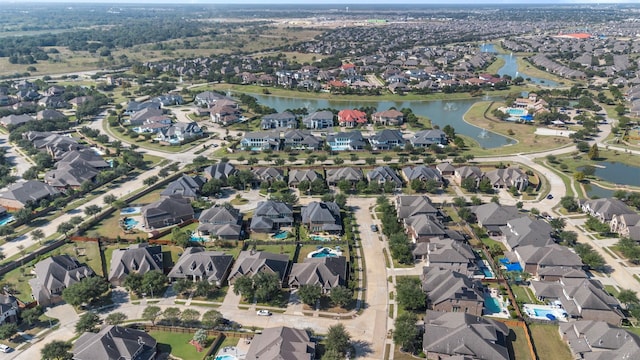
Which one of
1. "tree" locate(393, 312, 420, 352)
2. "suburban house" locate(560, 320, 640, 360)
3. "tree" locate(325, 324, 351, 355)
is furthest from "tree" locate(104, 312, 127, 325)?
"suburban house" locate(560, 320, 640, 360)

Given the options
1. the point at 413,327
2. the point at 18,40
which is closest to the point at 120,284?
the point at 413,327

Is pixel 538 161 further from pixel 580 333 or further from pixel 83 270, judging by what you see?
pixel 83 270

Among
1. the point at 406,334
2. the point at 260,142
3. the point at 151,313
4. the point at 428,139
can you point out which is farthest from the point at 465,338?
the point at 260,142

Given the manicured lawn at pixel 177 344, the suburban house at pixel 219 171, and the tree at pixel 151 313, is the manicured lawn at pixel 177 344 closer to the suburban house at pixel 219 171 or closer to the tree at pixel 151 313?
the tree at pixel 151 313

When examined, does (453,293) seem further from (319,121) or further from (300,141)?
(319,121)

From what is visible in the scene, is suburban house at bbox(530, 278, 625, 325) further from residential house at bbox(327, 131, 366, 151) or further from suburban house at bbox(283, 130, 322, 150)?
suburban house at bbox(283, 130, 322, 150)

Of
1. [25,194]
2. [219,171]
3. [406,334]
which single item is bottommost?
[406,334]

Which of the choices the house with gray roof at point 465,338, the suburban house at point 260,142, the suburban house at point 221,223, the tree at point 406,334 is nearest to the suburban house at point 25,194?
the suburban house at point 221,223
